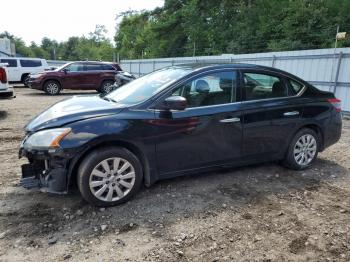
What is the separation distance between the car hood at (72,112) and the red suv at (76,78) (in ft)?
39.2

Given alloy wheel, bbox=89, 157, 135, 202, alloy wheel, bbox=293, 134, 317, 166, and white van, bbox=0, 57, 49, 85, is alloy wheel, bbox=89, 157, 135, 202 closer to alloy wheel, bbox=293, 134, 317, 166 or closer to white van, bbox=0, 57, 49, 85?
alloy wheel, bbox=293, 134, 317, 166

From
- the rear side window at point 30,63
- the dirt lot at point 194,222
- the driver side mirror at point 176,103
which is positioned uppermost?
the rear side window at point 30,63

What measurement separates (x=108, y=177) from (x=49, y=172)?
625 millimetres

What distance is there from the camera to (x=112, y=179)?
11.7 feet

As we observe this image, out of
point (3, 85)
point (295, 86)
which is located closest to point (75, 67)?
point (3, 85)

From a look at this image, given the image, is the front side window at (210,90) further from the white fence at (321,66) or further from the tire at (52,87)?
the tire at (52,87)

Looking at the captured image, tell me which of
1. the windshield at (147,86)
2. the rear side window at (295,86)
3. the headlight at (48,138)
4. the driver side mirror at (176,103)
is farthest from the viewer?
the rear side window at (295,86)

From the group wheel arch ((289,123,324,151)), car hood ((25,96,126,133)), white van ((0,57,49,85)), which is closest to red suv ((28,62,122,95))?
white van ((0,57,49,85))

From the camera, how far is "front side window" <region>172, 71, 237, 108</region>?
396 cm

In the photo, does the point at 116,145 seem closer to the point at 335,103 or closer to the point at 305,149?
the point at 305,149

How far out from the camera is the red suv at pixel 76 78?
608 inches

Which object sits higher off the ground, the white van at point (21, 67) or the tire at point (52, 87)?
the white van at point (21, 67)

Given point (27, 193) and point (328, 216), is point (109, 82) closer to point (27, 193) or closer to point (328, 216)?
point (27, 193)

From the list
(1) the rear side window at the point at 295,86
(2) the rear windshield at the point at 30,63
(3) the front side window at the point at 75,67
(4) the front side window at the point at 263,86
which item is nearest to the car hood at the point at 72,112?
(4) the front side window at the point at 263,86
